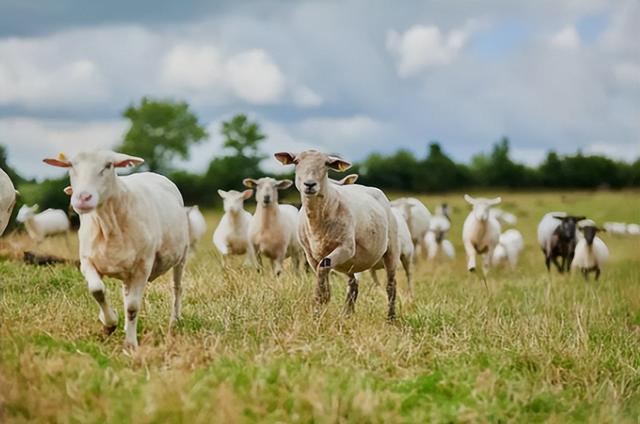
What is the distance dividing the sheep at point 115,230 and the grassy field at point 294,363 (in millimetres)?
529

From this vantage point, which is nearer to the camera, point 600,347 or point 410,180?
point 600,347

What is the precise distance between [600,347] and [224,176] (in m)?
34.1

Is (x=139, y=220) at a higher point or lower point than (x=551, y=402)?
higher

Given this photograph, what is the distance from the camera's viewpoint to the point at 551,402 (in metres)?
7.15

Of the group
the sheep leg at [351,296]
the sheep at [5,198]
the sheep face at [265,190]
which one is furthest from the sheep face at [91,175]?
the sheep face at [265,190]

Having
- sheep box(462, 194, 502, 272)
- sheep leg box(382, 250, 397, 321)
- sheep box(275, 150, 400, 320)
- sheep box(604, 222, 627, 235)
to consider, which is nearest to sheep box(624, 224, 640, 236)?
sheep box(604, 222, 627, 235)

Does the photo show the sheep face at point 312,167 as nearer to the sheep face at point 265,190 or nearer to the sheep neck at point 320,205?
the sheep neck at point 320,205

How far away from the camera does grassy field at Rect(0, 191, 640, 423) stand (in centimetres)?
641

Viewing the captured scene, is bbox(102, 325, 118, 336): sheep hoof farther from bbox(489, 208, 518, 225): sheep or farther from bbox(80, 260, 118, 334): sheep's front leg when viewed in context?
bbox(489, 208, 518, 225): sheep

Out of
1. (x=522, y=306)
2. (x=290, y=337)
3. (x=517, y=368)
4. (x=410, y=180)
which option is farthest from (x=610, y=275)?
(x=410, y=180)

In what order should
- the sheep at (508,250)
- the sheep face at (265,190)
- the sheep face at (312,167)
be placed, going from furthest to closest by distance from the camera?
1. the sheep at (508,250)
2. the sheep face at (265,190)
3. the sheep face at (312,167)

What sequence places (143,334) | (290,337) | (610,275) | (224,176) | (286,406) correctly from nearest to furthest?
(286,406) → (290,337) → (143,334) → (610,275) → (224,176)

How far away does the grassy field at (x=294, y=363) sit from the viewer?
641 centimetres

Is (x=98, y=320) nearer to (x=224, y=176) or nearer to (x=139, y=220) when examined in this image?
(x=139, y=220)
